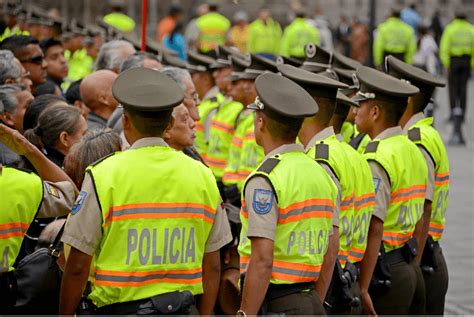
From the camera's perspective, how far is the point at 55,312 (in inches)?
208

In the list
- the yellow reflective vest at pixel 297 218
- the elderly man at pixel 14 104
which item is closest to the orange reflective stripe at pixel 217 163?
the elderly man at pixel 14 104

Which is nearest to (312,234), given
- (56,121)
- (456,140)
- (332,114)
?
(332,114)

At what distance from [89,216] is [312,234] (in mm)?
1091

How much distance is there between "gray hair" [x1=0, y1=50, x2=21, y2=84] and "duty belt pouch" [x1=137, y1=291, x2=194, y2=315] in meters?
3.39

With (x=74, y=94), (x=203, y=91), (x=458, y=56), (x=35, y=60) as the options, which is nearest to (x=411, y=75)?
(x=74, y=94)

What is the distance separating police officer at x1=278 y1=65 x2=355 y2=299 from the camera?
18.7 ft

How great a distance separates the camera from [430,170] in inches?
271

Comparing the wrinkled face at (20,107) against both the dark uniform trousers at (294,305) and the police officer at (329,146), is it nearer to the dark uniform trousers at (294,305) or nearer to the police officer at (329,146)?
the police officer at (329,146)

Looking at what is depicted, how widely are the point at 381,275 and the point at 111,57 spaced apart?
386 cm

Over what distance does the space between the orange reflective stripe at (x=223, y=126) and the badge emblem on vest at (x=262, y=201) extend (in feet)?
15.9

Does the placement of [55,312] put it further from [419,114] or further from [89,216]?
[419,114]

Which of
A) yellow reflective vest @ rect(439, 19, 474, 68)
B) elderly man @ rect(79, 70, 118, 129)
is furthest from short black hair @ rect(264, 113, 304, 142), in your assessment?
yellow reflective vest @ rect(439, 19, 474, 68)

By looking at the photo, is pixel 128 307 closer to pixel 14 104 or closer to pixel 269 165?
pixel 269 165

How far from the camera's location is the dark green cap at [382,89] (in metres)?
6.42
